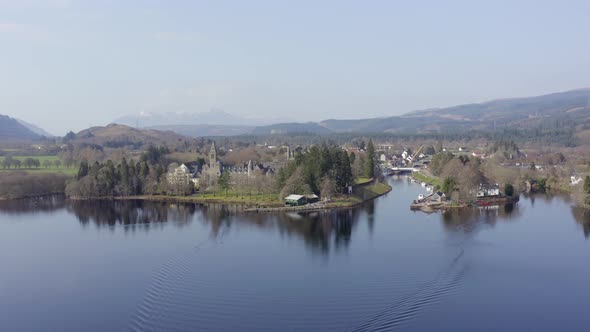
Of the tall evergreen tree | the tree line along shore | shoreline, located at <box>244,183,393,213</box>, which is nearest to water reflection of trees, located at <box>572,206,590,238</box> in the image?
the tree line along shore

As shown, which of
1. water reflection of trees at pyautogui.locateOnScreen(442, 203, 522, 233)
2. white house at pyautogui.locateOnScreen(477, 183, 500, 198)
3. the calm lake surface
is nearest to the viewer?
the calm lake surface

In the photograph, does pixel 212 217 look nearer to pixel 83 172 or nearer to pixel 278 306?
pixel 278 306

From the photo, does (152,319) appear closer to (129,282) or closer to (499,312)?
(129,282)

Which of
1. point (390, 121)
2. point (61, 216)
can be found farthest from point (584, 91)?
point (61, 216)

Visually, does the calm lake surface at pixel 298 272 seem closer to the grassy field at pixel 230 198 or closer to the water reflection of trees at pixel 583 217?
the water reflection of trees at pixel 583 217

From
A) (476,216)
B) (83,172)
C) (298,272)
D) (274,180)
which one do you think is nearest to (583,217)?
(476,216)

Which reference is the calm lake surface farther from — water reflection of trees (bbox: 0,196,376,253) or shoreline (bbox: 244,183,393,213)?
shoreline (bbox: 244,183,393,213)
